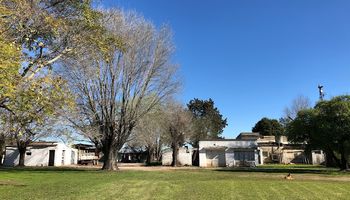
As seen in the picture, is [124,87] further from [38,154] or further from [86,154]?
[86,154]

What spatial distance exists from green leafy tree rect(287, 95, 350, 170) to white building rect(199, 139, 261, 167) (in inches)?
661

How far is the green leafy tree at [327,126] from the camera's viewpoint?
2941cm

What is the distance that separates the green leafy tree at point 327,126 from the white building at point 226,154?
16793 mm

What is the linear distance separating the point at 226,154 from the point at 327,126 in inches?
853

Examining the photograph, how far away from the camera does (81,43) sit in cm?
1661

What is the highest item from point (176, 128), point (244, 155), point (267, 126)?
point (267, 126)

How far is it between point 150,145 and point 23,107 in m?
49.2

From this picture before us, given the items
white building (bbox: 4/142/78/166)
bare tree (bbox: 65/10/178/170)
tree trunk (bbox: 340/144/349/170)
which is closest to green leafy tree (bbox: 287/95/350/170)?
tree trunk (bbox: 340/144/349/170)

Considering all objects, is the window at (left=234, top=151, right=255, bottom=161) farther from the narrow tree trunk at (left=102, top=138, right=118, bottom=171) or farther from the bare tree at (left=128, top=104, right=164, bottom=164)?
the narrow tree trunk at (left=102, top=138, right=118, bottom=171)

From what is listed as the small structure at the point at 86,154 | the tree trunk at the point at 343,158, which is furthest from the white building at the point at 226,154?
the small structure at the point at 86,154

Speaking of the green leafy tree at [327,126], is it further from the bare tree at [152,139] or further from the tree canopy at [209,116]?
the tree canopy at [209,116]

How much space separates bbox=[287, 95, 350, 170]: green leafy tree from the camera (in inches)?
1158

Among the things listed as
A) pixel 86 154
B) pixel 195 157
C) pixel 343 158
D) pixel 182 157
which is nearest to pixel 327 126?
pixel 343 158

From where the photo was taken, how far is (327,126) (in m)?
29.5
